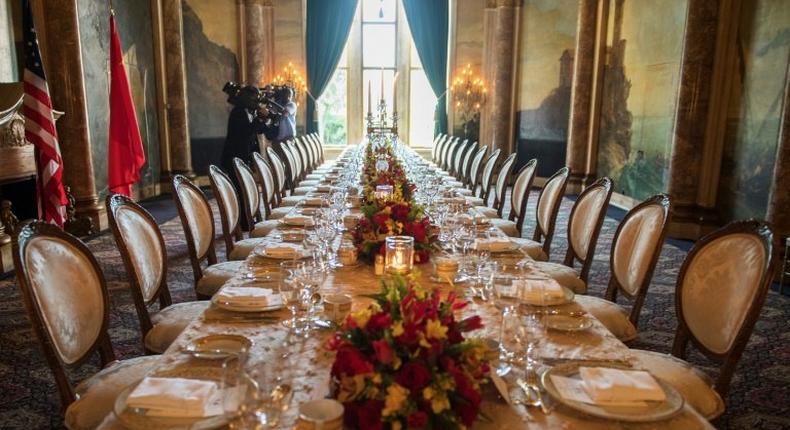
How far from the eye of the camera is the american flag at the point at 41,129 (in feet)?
16.6

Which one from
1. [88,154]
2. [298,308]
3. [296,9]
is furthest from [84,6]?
[298,308]

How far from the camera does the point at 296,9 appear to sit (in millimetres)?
12727

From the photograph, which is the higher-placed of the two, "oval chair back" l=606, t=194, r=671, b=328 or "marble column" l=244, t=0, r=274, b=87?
"marble column" l=244, t=0, r=274, b=87

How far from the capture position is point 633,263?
2916 millimetres

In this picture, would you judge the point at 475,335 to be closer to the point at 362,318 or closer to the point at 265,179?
the point at 362,318

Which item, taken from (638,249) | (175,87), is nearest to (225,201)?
(638,249)

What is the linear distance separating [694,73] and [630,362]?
5963mm

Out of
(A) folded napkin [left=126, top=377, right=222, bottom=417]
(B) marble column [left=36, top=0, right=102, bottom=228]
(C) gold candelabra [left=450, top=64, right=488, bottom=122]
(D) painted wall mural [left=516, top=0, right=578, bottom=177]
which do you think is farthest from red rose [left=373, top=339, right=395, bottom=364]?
(C) gold candelabra [left=450, top=64, right=488, bottom=122]

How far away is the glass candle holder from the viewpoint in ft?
7.63

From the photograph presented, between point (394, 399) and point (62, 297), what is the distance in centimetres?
145

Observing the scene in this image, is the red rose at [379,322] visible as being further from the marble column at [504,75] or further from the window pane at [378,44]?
the window pane at [378,44]

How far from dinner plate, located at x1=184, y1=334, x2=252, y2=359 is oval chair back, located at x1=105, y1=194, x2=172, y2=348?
1.00 m

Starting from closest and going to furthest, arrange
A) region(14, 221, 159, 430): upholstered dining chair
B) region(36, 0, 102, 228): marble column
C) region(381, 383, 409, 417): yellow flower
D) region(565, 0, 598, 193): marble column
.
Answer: region(381, 383, 409, 417): yellow flower → region(14, 221, 159, 430): upholstered dining chair → region(36, 0, 102, 228): marble column → region(565, 0, 598, 193): marble column

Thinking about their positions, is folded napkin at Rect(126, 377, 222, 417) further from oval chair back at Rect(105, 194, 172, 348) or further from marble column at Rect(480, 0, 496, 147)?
marble column at Rect(480, 0, 496, 147)
